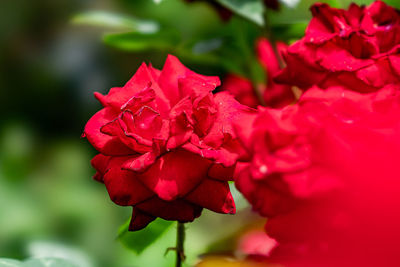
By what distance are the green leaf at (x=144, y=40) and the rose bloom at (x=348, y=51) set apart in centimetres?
32

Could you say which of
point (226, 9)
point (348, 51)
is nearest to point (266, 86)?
point (226, 9)

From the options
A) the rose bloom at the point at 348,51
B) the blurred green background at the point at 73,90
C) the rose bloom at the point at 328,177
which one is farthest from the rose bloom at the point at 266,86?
the rose bloom at the point at 328,177

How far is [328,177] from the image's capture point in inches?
11.1

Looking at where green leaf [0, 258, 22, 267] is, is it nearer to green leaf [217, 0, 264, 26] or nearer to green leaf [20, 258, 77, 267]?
green leaf [20, 258, 77, 267]

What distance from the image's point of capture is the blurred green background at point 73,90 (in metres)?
0.80

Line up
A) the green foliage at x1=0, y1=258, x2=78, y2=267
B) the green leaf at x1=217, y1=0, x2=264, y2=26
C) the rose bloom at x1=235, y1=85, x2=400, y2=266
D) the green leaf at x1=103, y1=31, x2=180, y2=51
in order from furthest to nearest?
the green leaf at x1=103, y1=31, x2=180, y2=51 → the green leaf at x1=217, y1=0, x2=264, y2=26 → the green foliage at x1=0, y1=258, x2=78, y2=267 → the rose bloom at x1=235, y1=85, x2=400, y2=266

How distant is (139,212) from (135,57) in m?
1.19

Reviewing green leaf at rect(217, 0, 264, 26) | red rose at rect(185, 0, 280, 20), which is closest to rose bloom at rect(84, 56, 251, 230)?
green leaf at rect(217, 0, 264, 26)

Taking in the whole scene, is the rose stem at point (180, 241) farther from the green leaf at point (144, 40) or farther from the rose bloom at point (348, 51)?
the green leaf at point (144, 40)

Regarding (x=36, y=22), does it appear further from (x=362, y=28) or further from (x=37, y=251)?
(x=362, y=28)

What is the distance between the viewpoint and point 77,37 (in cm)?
163

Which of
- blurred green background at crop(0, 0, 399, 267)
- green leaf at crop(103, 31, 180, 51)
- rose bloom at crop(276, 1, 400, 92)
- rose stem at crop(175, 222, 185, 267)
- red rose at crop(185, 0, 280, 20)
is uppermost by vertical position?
rose bloom at crop(276, 1, 400, 92)

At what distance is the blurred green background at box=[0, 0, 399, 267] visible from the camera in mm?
804

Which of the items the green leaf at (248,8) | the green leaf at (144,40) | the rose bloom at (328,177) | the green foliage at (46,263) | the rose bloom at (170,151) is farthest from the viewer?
the green leaf at (144,40)
